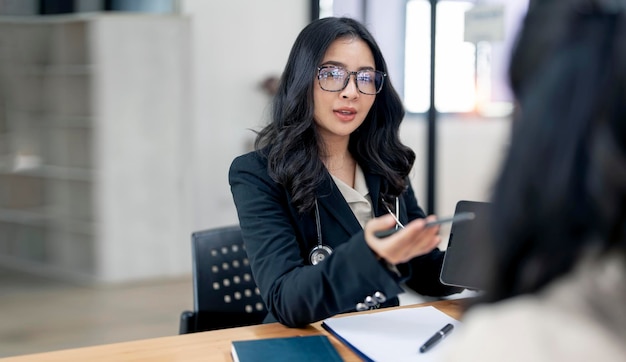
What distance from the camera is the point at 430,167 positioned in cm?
520

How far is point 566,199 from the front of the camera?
1.94 feet

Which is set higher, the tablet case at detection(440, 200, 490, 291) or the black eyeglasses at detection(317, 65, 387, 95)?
the black eyeglasses at detection(317, 65, 387, 95)

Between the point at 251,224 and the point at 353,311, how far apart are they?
323 millimetres

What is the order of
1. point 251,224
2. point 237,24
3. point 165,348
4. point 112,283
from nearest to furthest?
point 165,348
point 251,224
point 112,283
point 237,24

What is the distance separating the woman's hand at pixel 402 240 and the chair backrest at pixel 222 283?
82 cm

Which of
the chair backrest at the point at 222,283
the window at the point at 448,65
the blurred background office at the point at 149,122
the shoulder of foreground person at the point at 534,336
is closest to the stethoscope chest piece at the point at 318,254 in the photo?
the chair backrest at the point at 222,283

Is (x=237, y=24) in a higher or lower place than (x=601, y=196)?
higher

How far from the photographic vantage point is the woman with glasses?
1.67m

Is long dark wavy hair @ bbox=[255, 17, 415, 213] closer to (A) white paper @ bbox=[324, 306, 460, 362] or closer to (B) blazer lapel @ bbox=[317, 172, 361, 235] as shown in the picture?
(B) blazer lapel @ bbox=[317, 172, 361, 235]

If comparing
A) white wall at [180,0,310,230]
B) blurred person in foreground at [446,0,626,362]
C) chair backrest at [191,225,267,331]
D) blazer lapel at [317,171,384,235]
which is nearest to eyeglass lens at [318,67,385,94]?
blazer lapel at [317,171,384,235]

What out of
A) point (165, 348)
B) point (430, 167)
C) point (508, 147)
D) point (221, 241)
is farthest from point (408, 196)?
point (430, 167)

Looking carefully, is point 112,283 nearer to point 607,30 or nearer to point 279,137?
point 279,137

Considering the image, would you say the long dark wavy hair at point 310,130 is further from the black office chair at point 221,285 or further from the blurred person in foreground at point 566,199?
the blurred person in foreground at point 566,199

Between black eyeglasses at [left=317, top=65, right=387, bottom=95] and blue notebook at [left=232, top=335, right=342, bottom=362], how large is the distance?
26.0 inches
